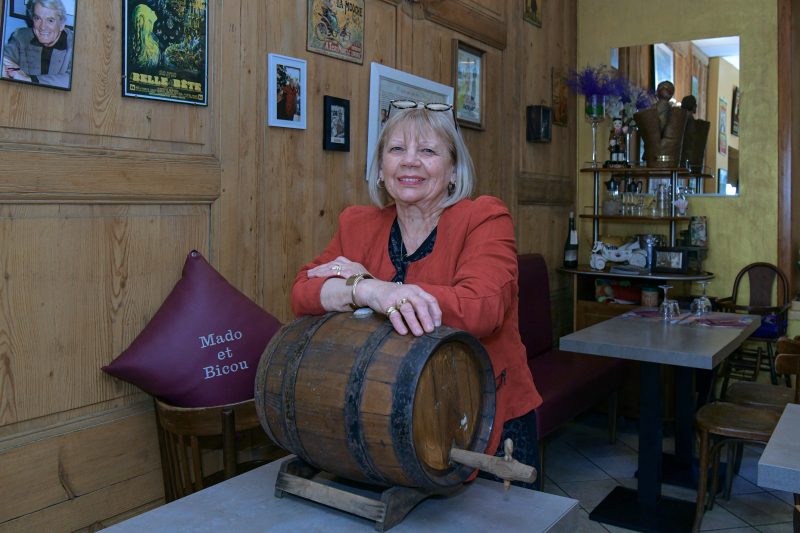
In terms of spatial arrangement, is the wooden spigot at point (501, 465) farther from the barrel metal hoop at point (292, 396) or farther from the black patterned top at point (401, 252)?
the black patterned top at point (401, 252)

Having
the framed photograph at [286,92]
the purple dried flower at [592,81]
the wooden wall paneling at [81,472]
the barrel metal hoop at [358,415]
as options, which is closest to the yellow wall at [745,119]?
the purple dried flower at [592,81]

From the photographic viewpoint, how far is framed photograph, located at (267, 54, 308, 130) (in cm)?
300

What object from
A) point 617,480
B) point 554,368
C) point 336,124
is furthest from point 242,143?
point 617,480

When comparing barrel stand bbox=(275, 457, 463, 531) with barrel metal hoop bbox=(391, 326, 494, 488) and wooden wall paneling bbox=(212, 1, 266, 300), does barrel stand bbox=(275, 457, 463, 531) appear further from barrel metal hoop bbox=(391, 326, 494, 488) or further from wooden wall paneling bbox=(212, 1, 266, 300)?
wooden wall paneling bbox=(212, 1, 266, 300)

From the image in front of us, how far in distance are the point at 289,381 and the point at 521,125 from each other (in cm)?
393

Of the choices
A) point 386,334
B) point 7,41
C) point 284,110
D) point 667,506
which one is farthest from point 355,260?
point 667,506

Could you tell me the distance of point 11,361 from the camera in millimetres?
2135

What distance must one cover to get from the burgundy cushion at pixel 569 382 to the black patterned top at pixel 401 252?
1.86 m

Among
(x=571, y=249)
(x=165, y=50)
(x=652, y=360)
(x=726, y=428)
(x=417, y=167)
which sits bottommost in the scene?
(x=726, y=428)

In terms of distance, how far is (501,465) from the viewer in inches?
52.6

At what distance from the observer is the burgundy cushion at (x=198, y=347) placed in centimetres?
229

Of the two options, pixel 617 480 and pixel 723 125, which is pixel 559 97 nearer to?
pixel 723 125

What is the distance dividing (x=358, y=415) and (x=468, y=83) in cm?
342

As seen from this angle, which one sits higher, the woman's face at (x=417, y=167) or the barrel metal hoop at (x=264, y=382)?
the woman's face at (x=417, y=167)
